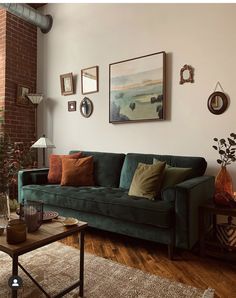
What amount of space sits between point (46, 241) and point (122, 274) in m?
0.77

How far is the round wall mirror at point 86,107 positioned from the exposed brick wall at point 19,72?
1015 millimetres

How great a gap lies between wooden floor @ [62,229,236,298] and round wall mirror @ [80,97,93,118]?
185 centimetres

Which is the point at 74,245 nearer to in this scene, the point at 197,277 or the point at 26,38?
the point at 197,277

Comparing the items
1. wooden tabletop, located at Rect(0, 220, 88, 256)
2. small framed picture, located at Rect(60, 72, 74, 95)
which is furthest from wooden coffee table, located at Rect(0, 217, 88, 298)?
small framed picture, located at Rect(60, 72, 74, 95)

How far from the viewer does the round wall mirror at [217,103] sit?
9.16ft

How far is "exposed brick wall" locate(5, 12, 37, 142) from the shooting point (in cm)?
407

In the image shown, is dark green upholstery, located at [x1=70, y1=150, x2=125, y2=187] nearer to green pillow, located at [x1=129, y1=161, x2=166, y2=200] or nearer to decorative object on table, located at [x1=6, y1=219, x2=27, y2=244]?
green pillow, located at [x1=129, y1=161, x2=166, y2=200]

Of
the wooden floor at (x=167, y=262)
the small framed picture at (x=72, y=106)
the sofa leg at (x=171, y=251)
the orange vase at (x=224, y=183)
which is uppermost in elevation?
the small framed picture at (x=72, y=106)

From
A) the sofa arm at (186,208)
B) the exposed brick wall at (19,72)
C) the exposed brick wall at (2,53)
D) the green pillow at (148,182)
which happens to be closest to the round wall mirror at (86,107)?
the exposed brick wall at (19,72)

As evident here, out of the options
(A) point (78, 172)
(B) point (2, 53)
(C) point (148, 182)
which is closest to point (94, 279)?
(C) point (148, 182)

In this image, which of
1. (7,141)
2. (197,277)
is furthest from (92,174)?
(197,277)

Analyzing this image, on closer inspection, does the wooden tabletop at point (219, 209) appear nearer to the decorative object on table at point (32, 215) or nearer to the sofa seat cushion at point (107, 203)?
the sofa seat cushion at point (107, 203)

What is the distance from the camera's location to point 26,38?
4.31 metres

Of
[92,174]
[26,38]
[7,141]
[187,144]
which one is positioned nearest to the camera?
[187,144]
